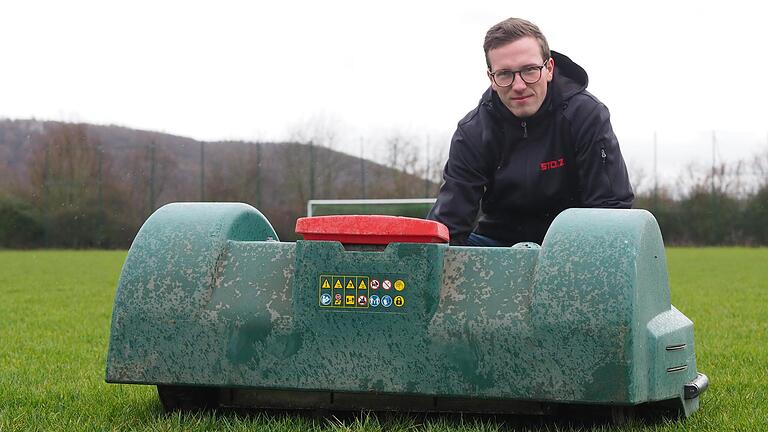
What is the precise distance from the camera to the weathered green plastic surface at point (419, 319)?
2.64 m

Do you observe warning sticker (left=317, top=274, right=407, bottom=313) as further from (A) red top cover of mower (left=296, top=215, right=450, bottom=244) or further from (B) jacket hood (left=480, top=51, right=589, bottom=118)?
(B) jacket hood (left=480, top=51, right=589, bottom=118)

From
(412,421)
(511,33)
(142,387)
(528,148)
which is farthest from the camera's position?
(142,387)

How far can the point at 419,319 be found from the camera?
2.75 m

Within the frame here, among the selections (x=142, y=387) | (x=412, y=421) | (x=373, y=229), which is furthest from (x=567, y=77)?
(x=142, y=387)

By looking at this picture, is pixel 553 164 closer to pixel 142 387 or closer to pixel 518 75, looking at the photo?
pixel 518 75

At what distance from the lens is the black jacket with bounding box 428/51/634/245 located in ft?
12.0

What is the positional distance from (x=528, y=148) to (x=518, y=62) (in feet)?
1.21

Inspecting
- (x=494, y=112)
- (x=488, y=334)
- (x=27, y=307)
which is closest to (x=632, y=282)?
(x=488, y=334)

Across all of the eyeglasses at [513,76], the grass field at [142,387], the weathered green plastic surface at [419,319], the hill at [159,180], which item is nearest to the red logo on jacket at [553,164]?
the eyeglasses at [513,76]

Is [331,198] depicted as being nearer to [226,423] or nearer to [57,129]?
[57,129]

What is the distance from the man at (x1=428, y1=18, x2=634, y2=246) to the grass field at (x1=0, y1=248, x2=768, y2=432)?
0.94 meters

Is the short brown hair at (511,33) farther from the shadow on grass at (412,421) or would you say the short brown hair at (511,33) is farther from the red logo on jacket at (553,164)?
the shadow on grass at (412,421)

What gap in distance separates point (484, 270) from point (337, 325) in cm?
45

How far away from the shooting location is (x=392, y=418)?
2.98m
